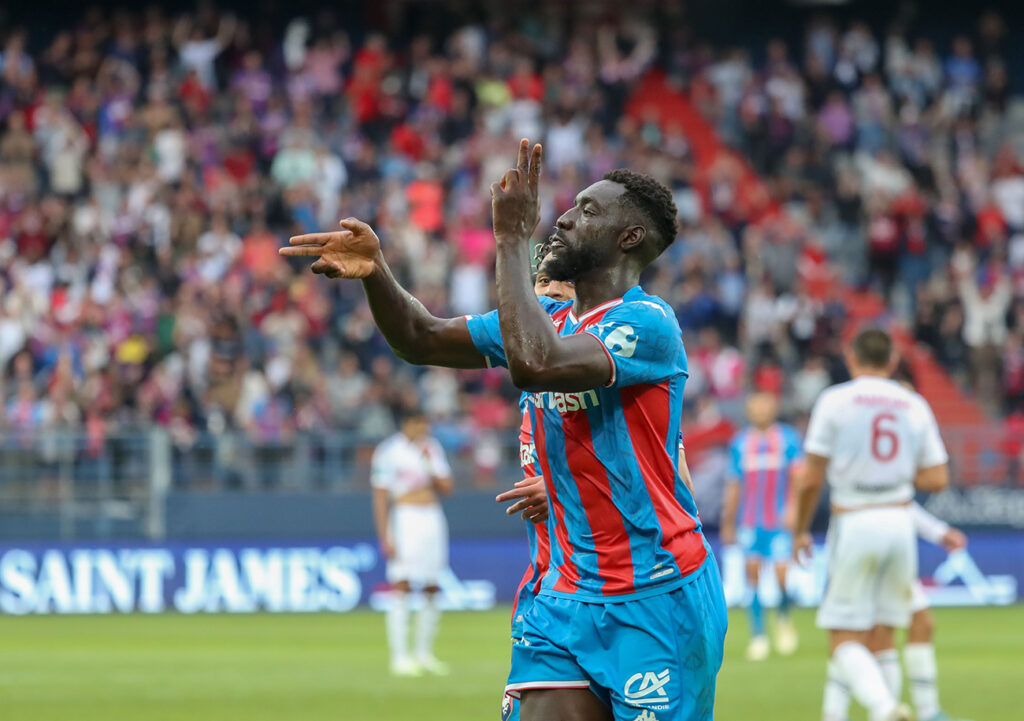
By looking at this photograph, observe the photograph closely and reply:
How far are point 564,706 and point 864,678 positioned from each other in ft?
13.0

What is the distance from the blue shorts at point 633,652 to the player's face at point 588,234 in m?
1.02

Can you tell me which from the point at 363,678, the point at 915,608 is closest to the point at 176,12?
the point at 363,678

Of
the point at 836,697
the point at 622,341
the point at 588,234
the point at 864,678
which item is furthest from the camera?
the point at 836,697

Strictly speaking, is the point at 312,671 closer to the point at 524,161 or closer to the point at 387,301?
the point at 387,301

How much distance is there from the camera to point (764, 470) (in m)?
16.0

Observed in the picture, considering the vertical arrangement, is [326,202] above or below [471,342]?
above

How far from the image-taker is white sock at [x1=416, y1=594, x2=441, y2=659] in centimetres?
1409

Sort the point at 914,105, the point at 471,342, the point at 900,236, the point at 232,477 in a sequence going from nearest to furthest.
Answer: the point at 471,342 < the point at 232,477 < the point at 900,236 < the point at 914,105

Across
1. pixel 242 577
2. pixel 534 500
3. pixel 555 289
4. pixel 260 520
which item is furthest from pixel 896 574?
pixel 242 577

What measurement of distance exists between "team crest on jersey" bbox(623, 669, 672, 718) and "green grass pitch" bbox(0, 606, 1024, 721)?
5.84m

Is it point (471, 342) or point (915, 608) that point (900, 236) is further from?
point (471, 342)

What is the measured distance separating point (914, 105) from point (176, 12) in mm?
12320

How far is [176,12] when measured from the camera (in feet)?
89.9

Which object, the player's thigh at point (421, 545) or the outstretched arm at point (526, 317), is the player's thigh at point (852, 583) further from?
the player's thigh at point (421, 545)
